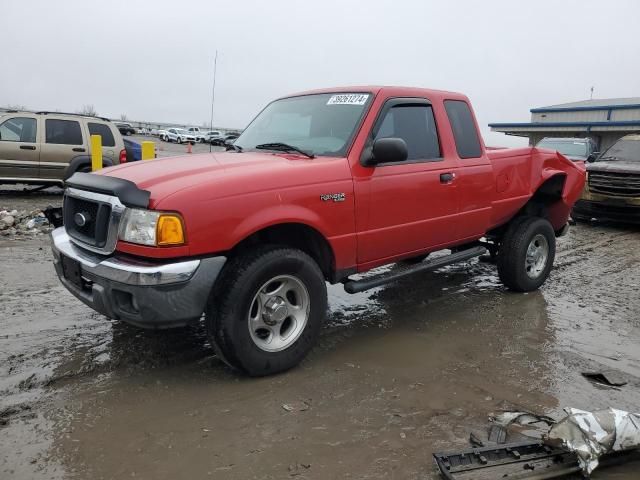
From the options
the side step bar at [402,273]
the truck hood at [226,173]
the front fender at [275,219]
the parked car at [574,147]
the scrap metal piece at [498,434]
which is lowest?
the scrap metal piece at [498,434]

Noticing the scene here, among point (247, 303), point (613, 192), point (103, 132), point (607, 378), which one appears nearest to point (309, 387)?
point (247, 303)

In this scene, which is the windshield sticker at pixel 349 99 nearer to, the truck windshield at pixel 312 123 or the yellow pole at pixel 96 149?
the truck windshield at pixel 312 123

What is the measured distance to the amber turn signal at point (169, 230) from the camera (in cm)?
306

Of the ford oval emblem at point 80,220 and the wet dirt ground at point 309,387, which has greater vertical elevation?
the ford oval emblem at point 80,220

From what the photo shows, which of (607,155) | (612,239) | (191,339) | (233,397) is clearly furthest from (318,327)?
(607,155)

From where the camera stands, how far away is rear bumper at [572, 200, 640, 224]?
9859mm

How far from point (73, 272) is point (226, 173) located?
48.6 inches

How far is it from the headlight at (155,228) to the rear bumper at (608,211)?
9476 mm

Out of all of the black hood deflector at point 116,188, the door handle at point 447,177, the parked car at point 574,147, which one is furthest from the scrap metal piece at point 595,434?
the parked car at point 574,147

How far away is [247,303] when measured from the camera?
3.32 m

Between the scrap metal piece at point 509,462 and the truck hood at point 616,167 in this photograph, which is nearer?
the scrap metal piece at point 509,462

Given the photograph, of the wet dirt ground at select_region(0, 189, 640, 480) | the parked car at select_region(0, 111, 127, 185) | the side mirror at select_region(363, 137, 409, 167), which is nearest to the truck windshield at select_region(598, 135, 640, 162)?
the wet dirt ground at select_region(0, 189, 640, 480)

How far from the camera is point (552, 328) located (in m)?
4.74

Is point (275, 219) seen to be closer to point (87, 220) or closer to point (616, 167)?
point (87, 220)
